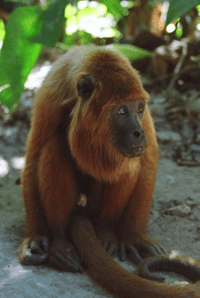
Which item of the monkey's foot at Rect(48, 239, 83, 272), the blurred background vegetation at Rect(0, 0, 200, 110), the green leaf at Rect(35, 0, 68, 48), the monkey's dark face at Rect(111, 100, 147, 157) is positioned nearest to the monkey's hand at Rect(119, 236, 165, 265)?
the monkey's foot at Rect(48, 239, 83, 272)

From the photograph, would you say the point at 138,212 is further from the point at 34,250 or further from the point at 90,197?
the point at 34,250

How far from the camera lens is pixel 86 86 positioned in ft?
10.2

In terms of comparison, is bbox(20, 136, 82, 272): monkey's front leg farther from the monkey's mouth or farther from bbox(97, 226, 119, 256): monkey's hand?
the monkey's mouth

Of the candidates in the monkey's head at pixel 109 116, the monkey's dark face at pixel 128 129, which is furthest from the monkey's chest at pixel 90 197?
the monkey's dark face at pixel 128 129

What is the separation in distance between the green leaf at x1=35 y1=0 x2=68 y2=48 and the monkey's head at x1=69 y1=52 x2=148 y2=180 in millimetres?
1468

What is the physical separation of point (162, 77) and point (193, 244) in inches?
151

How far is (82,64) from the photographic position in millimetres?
3270

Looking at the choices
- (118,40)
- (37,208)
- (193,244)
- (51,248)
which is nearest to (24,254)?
(51,248)

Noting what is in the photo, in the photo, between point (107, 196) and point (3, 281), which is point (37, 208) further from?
point (3, 281)

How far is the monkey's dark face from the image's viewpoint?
289 cm

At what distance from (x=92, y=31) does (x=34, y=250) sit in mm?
5771

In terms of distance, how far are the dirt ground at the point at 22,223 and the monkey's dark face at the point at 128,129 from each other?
1.05 meters

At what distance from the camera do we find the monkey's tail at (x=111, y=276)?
8.19 ft

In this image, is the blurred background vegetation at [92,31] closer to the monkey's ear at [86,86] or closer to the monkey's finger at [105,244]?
the monkey's ear at [86,86]
